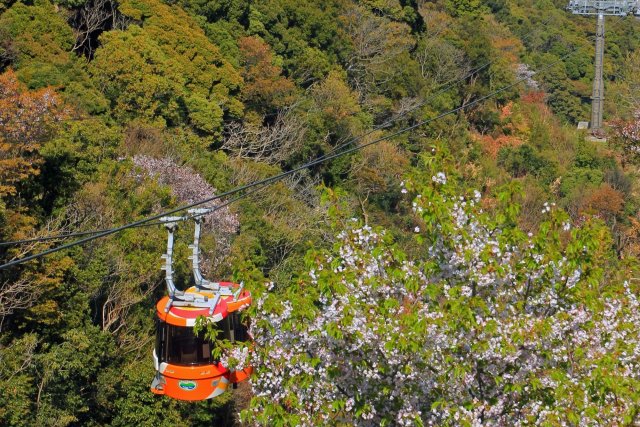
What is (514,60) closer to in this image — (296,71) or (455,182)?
(296,71)

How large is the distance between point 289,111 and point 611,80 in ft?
138

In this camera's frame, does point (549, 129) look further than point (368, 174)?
Yes

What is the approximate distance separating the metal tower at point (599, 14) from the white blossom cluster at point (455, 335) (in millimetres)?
45764

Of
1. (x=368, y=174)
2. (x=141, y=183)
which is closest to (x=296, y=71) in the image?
(x=368, y=174)

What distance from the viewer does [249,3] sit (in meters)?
35.3

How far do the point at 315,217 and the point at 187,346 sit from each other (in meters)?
16.3

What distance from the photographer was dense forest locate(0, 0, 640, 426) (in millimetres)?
7656

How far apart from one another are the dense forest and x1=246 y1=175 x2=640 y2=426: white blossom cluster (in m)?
0.03

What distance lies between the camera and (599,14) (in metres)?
55.3

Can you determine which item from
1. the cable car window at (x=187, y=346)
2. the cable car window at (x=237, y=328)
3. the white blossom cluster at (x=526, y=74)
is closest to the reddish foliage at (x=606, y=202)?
the white blossom cluster at (x=526, y=74)

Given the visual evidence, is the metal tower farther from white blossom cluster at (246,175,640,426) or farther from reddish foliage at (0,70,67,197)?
white blossom cluster at (246,175,640,426)

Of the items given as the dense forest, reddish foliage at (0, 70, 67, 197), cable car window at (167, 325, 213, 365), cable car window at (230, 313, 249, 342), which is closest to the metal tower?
the dense forest

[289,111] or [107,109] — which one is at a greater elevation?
[107,109]

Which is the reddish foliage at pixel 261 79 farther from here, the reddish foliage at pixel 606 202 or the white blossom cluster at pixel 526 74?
the white blossom cluster at pixel 526 74
